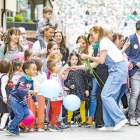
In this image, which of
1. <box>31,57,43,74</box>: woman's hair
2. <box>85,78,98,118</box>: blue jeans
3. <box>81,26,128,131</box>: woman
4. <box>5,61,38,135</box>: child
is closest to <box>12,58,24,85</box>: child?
<box>31,57,43,74</box>: woman's hair

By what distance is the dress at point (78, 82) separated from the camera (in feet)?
22.8

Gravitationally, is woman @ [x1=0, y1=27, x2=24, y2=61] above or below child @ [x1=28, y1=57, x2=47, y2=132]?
above

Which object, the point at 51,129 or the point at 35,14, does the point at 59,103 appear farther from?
the point at 35,14

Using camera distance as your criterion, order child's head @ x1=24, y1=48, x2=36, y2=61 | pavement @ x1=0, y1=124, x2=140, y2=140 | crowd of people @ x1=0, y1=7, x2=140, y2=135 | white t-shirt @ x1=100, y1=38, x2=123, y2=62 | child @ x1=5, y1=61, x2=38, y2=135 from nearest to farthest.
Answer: pavement @ x1=0, y1=124, x2=140, y2=140
child @ x1=5, y1=61, x2=38, y2=135
crowd of people @ x1=0, y1=7, x2=140, y2=135
white t-shirt @ x1=100, y1=38, x2=123, y2=62
child's head @ x1=24, y1=48, x2=36, y2=61

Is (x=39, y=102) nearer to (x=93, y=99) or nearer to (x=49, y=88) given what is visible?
(x=49, y=88)

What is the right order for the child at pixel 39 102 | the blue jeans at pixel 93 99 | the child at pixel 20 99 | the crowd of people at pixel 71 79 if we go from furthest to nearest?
1. the blue jeans at pixel 93 99
2. the child at pixel 39 102
3. the crowd of people at pixel 71 79
4. the child at pixel 20 99

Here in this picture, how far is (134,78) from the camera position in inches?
285

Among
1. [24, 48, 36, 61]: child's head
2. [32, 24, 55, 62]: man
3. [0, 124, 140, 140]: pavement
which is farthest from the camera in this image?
[32, 24, 55, 62]: man

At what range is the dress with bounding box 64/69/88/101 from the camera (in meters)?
6.94

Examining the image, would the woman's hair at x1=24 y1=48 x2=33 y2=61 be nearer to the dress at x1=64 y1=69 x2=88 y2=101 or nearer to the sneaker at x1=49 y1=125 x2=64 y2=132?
the dress at x1=64 y1=69 x2=88 y2=101

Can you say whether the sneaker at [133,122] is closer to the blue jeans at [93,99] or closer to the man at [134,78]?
the man at [134,78]

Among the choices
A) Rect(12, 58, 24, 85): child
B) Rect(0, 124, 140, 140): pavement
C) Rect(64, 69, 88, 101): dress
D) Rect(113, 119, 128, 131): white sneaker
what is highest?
Rect(12, 58, 24, 85): child

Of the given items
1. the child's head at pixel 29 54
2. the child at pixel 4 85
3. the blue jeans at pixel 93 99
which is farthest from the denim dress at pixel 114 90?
the child at pixel 4 85

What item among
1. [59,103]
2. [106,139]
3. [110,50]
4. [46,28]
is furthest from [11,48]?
[106,139]
